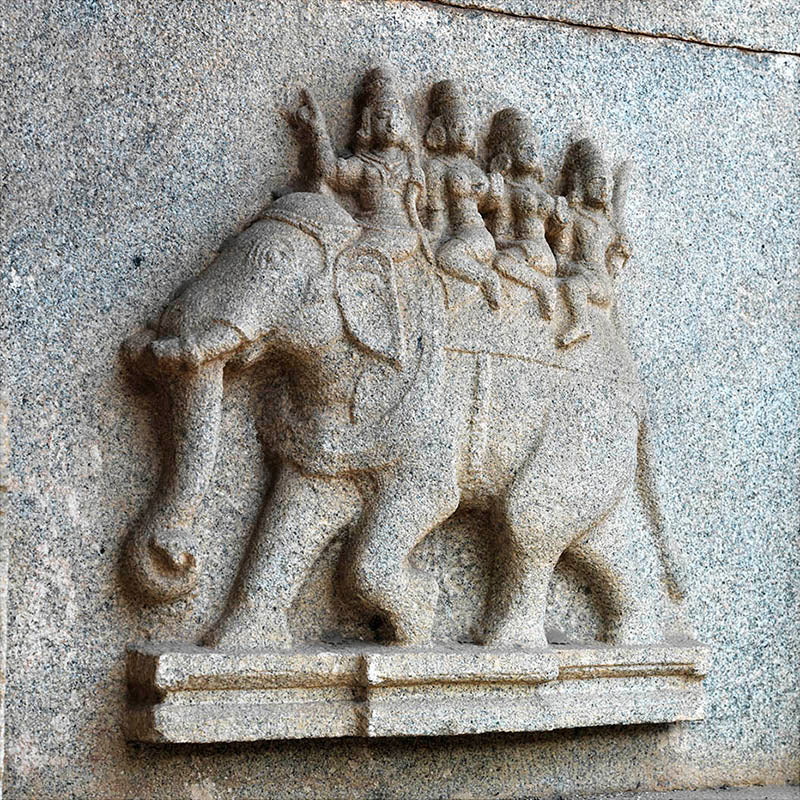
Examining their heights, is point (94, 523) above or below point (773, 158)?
below

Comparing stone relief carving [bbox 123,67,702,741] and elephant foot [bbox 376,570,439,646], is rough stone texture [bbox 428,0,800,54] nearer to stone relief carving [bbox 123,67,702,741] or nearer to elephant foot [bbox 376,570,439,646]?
stone relief carving [bbox 123,67,702,741]

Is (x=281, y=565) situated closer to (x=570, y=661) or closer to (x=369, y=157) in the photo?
(x=570, y=661)

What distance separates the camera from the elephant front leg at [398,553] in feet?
11.5

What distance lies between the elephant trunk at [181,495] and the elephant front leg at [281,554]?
0.45 ft

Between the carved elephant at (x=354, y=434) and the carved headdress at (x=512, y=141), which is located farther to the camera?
the carved headdress at (x=512, y=141)

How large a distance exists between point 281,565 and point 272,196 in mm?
941

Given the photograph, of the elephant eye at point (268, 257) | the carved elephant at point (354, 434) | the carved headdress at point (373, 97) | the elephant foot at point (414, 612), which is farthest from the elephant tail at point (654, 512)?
the elephant eye at point (268, 257)

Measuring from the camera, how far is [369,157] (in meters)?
3.68

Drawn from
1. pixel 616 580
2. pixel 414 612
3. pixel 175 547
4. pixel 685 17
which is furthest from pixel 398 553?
pixel 685 17

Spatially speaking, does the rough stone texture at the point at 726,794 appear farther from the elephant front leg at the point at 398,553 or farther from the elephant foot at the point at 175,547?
the elephant foot at the point at 175,547

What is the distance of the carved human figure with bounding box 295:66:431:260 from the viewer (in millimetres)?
3652

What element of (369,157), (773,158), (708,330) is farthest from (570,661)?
(773,158)

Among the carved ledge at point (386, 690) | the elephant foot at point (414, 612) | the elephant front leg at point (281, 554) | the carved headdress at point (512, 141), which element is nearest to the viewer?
the carved ledge at point (386, 690)

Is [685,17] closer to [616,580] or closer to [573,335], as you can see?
[573,335]
